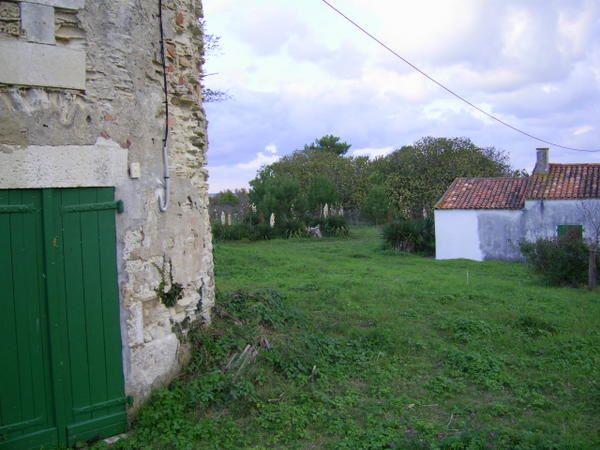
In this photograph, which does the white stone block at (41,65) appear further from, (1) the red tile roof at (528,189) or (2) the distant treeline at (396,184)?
(2) the distant treeline at (396,184)

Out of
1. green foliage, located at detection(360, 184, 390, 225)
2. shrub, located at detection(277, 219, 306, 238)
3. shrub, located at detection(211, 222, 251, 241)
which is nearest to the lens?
shrub, located at detection(211, 222, 251, 241)

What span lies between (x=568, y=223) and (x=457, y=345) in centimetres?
1445

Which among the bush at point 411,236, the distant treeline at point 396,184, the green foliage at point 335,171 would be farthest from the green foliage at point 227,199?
the bush at point 411,236

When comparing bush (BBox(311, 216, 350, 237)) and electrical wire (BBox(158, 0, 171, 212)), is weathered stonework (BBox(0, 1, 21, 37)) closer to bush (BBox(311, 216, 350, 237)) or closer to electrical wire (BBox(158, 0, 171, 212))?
electrical wire (BBox(158, 0, 171, 212))

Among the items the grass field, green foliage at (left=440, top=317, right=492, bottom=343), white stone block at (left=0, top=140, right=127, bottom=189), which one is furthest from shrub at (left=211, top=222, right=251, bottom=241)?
white stone block at (left=0, top=140, right=127, bottom=189)

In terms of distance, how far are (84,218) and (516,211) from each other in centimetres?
1874

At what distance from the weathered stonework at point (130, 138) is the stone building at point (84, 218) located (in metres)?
0.01

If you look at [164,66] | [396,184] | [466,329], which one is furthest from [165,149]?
[396,184]

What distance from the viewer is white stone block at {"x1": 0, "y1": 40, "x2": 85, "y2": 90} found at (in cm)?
435

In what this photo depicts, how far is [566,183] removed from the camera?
20359mm

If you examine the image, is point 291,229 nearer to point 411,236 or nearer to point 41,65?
point 411,236

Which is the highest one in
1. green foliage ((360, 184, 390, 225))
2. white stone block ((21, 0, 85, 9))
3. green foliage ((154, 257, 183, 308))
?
white stone block ((21, 0, 85, 9))

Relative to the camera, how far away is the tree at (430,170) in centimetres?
3105

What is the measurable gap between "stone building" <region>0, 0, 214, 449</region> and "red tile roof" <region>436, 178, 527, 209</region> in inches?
689
